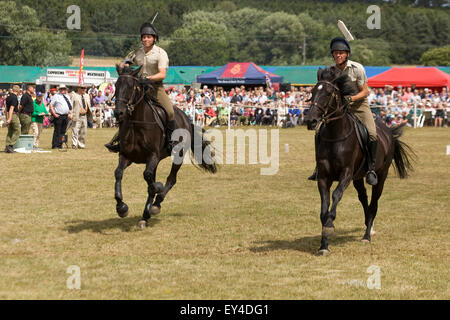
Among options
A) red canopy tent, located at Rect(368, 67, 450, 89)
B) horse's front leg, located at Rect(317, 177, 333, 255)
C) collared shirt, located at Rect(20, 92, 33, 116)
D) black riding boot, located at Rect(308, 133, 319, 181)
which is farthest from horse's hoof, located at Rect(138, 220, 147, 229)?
red canopy tent, located at Rect(368, 67, 450, 89)

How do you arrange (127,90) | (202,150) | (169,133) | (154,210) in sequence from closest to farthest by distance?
(127,90) → (154,210) → (169,133) → (202,150)

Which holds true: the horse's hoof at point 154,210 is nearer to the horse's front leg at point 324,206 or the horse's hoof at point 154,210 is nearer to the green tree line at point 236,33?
the horse's front leg at point 324,206

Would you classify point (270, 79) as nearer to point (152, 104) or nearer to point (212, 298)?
point (152, 104)

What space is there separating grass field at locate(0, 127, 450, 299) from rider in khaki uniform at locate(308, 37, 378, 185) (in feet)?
4.20

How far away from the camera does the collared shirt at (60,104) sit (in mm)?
25327

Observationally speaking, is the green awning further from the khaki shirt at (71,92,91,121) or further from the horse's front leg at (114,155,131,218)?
the horse's front leg at (114,155,131,218)

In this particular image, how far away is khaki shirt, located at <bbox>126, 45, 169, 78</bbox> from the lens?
11344 millimetres

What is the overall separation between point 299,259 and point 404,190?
7800mm

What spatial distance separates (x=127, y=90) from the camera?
1045cm

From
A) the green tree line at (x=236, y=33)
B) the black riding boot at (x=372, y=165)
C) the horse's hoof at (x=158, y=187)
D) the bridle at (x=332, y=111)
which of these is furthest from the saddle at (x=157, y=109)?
the green tree line at (x=236, y=33)

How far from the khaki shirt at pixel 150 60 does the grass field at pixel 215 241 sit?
8.51ft

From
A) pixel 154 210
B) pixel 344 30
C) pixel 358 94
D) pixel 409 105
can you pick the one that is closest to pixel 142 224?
pixel 154 210

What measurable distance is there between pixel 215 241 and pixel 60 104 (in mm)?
16980

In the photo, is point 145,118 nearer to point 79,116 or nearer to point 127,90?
point 127,90
